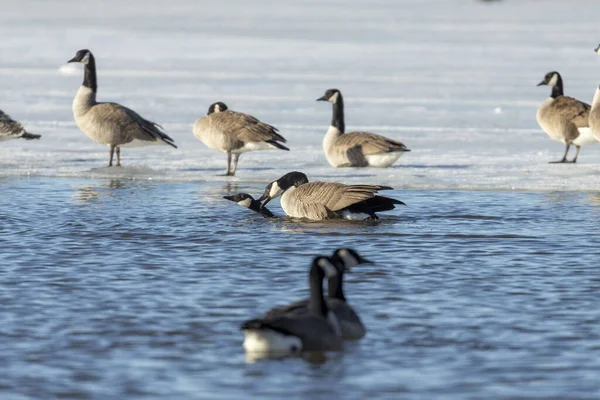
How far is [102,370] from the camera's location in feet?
21.2

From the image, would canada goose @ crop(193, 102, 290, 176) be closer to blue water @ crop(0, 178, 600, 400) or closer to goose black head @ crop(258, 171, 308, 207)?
blue water @ crop(0, 178, 600, 400)

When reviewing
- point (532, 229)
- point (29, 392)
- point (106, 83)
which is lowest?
point (29, 392)

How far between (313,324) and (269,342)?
13.8 inches

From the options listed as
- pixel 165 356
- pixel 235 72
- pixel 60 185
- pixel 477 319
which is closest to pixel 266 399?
pixel 165 356

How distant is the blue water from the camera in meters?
6.27

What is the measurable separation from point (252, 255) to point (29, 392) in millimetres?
4207

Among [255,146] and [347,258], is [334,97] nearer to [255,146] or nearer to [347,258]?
[255,146]

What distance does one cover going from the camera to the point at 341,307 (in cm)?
716

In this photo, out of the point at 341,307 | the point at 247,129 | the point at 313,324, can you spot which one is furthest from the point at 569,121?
the point at 313,324

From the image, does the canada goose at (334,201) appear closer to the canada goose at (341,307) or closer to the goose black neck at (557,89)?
the canada goose at (341,307)

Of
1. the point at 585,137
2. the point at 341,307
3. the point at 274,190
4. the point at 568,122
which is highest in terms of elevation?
the point at 568,122

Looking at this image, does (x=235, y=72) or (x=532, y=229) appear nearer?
(x=532, y=229)

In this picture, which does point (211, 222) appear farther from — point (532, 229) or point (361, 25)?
point (361, 25)

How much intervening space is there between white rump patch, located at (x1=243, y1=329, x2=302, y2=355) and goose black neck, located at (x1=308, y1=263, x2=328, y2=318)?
0.86ft
